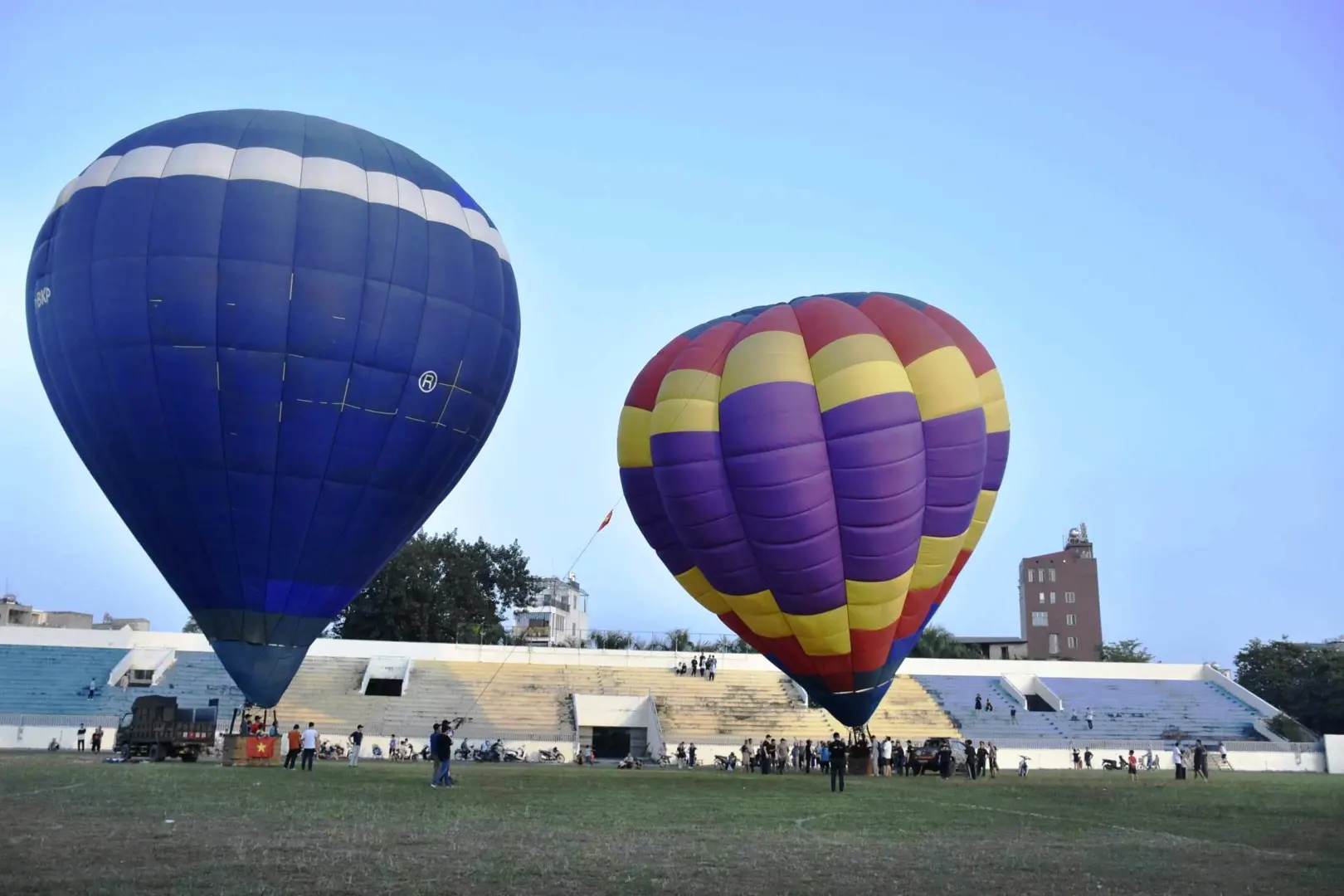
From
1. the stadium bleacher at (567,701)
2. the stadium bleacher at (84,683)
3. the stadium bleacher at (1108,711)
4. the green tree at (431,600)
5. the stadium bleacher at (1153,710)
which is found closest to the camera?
the stadium bleacher at (84,683)

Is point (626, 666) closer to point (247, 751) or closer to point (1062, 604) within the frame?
point (247, 751)

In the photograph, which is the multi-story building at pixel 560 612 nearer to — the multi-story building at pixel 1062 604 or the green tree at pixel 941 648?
the green tree at pixel 941 648

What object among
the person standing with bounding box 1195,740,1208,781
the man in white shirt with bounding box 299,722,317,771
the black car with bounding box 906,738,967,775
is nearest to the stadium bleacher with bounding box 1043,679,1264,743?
the black car with bounding box 906,738,967,775

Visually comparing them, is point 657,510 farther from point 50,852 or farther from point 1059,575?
point 1059,575

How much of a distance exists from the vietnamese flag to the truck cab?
2078mm

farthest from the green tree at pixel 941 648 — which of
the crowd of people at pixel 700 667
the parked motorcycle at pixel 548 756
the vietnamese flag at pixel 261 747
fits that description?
the vietnamese flag at pixel 261 747

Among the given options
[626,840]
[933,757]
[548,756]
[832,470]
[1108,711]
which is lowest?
[626,840]

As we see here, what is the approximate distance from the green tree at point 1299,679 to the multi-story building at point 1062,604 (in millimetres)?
17585

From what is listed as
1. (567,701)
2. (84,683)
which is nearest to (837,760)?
(567,701)

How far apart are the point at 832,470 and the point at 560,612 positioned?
74.6 meters

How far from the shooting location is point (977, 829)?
38.9 feet

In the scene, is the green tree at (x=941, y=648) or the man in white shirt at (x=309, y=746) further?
the green tree at (x=941, y=648)

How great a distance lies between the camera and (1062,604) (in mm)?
79625

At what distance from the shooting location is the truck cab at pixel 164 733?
2469cm
